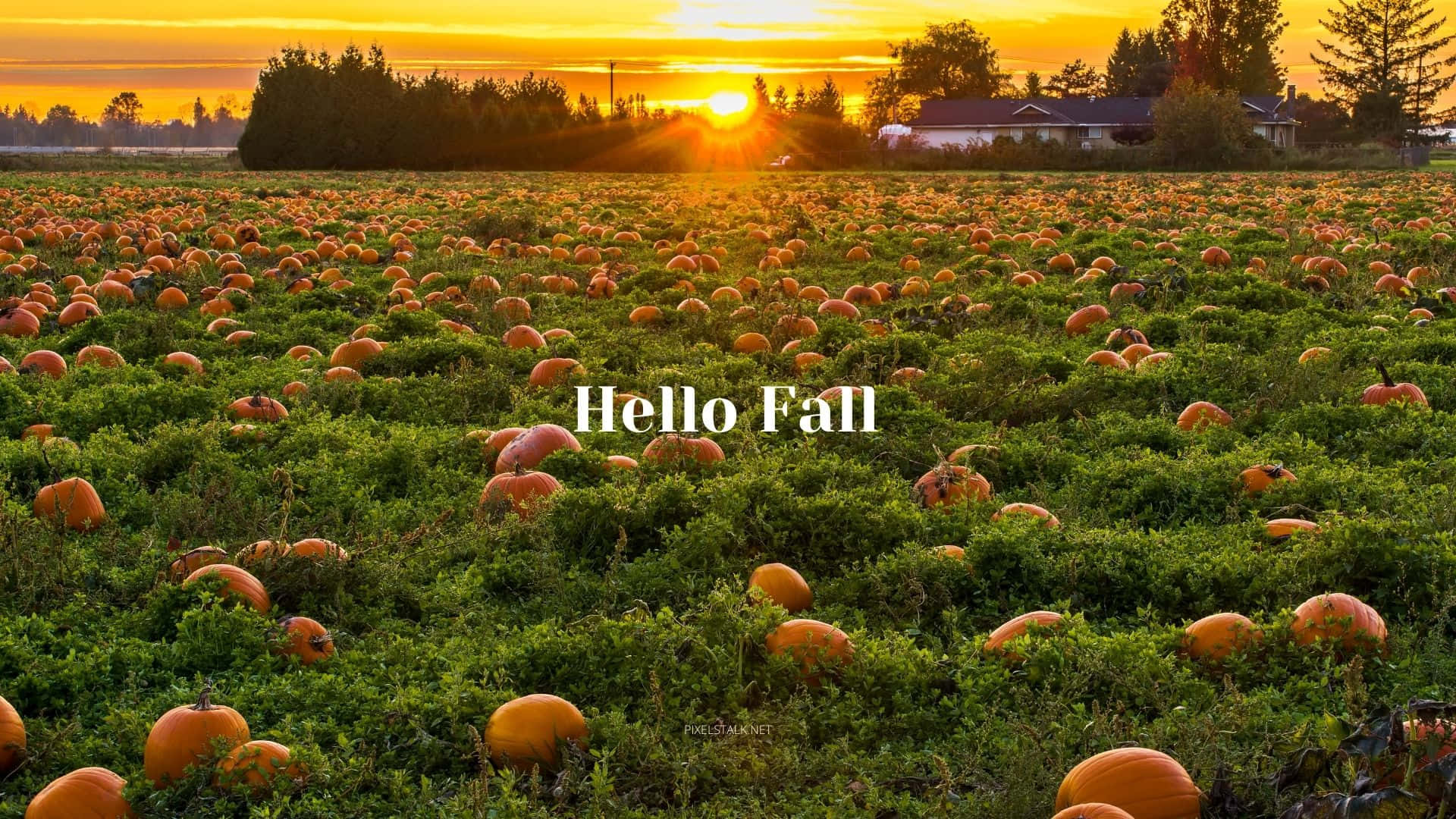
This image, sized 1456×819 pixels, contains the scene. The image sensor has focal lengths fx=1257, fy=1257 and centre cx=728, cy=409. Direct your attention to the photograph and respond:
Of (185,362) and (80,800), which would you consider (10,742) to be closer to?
(80,800)

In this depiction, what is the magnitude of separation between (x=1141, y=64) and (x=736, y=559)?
11400cm

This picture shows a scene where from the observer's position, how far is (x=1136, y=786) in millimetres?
3082

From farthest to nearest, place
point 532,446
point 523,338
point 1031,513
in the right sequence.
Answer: point 523,338, point 532,446, point 1031,513

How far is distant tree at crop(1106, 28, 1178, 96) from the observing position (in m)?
104

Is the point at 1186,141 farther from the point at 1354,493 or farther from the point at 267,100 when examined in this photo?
the point at 1354,493

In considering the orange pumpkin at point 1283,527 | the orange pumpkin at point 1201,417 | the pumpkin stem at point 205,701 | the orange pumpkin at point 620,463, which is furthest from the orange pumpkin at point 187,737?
the orange pumpkin at point 1201,417

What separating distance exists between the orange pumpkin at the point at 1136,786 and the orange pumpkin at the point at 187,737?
2.20 metres

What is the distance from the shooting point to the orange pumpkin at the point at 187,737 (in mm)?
3320

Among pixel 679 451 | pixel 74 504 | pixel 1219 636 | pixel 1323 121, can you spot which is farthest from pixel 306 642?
pixel 1323 121

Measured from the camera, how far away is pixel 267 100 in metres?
57.6

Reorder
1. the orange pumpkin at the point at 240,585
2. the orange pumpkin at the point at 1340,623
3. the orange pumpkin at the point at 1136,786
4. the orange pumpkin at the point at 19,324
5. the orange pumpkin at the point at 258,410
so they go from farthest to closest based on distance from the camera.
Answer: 1. the orange pumpkin at the point at 19,324
2. the orange pumpkin at the point at 258,410
3. the orange pumpkin at the point at 240,585
4. the orange pumpkin at the point at 1340,623
5. the orange pumpkin at the point at 1136,786

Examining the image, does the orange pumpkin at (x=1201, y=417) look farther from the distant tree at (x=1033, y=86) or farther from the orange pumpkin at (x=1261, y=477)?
the distant tree at (x=1033, y=86)

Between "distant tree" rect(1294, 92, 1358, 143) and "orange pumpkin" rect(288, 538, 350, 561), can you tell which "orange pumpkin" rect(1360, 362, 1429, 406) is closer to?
"orange pumpkin" rect(288, 538, 350, 561)

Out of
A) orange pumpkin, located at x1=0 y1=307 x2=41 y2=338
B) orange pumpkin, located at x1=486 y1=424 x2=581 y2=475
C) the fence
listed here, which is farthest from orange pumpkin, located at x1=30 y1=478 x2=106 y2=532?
the fence
